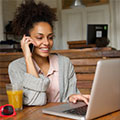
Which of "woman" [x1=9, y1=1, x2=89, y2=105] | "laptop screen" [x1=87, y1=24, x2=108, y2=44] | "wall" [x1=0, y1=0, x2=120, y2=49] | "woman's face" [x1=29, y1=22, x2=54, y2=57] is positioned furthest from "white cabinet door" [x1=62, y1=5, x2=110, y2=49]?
"woman's face" [x1=29, y1=22, x2=54, y2=57]

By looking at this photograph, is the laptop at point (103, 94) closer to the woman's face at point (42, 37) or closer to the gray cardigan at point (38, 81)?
the gray cardigan at point (38, 81)

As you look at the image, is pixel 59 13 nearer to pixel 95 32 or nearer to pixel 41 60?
pixel 95 32

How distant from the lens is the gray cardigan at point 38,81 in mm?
1181

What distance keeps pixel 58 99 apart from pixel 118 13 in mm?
4059

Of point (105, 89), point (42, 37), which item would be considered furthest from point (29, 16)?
point (105, 89)

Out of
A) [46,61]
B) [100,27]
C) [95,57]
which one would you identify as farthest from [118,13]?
[46,61]

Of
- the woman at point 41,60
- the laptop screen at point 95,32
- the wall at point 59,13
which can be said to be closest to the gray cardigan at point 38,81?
the woman at point 41,60

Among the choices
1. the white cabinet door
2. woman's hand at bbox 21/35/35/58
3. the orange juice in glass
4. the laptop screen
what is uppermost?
the white cabinet door

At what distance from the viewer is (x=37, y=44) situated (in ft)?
4.73

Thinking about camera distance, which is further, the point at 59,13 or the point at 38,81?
the point at 59,13

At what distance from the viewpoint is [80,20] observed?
5.46 metres

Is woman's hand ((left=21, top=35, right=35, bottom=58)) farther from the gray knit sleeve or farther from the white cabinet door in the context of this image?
the white cabinet door

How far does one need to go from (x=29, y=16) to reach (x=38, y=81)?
0.57m

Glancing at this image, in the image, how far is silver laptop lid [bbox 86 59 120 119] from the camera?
781 millimetres
